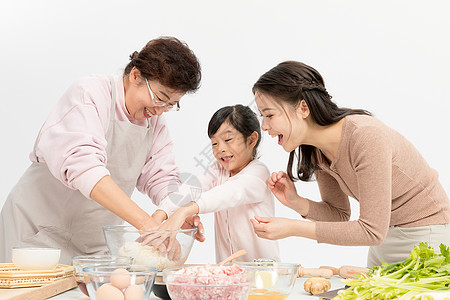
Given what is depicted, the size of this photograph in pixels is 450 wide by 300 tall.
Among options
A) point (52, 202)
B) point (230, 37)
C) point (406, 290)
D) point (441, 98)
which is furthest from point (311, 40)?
point (406, 290)

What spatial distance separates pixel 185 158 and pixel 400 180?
190cm

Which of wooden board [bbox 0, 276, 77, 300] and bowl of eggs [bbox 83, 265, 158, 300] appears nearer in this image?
bowl of eggs [bbox 83, 265, 158, 300]

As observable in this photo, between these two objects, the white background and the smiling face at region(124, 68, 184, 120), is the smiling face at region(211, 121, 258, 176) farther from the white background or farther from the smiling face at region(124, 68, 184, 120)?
the white background

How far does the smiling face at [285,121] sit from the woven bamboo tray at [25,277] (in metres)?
0.82

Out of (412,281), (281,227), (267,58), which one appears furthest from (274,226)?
(267,58)

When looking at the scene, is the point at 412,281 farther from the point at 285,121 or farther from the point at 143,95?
the point at 143,95

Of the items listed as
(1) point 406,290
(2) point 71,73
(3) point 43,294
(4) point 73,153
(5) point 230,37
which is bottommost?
(3) point 43,294

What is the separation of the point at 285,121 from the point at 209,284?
81 cm

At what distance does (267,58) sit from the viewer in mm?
3350

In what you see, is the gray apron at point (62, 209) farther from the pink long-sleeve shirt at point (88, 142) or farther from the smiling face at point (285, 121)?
the smiling face at point (285, 121)

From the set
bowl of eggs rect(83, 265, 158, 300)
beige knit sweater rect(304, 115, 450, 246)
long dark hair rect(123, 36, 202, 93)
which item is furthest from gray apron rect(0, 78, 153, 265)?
bowl of eggs rect(83, 265, 158, 300)

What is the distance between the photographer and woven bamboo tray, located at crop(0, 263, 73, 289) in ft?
4.07

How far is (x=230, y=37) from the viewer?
11.3 ft

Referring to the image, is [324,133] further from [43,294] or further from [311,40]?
[311,40]
